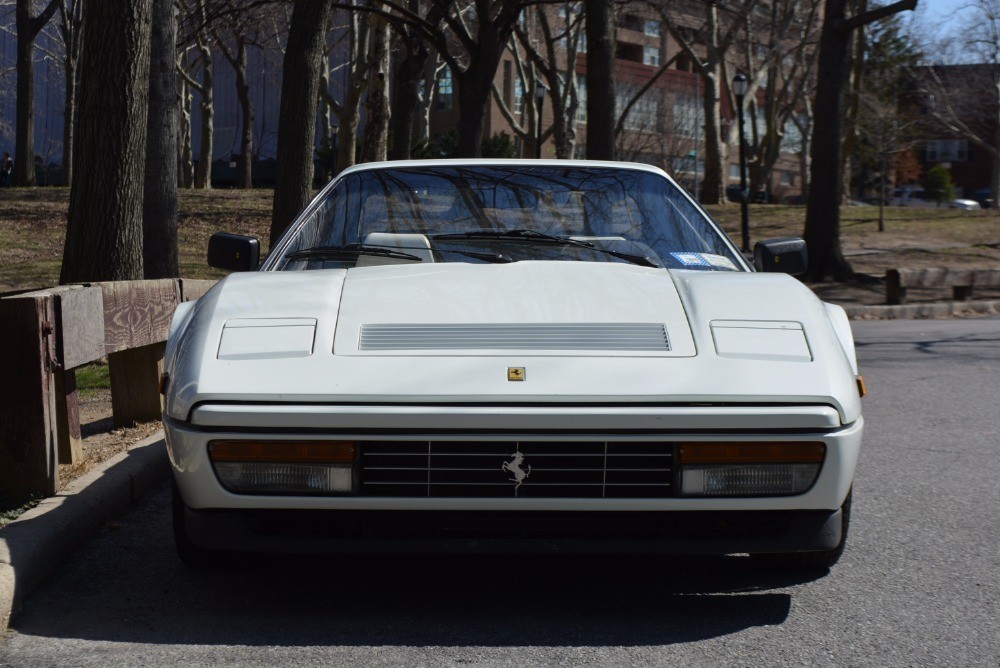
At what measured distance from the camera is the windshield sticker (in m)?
4.47

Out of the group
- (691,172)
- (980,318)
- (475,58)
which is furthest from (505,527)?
(691,172)

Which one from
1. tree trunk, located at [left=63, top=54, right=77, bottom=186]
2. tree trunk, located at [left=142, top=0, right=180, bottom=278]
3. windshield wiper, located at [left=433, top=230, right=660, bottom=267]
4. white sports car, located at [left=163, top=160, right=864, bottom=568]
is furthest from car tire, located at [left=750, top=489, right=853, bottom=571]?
tree trunk, located at [left=63, top=54, right=77, bottom=186]

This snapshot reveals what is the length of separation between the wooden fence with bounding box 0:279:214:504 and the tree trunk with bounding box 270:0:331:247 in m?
7.65

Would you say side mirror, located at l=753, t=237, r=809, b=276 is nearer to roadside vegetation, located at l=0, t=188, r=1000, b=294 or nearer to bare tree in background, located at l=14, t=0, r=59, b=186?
roadside vegetation, located at l=0, t=188, r=1000, b=294

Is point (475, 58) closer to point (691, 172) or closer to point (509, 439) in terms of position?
point (509, 439)

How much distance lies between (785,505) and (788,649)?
39cm

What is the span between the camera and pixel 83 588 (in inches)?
152

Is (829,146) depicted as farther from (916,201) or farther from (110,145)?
(916,201)

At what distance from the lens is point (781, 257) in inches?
191

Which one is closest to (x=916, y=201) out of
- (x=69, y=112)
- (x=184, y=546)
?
(x=69, y=112)

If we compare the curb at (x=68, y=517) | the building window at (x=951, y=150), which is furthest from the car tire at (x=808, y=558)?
the building window at (x=951, y=150)

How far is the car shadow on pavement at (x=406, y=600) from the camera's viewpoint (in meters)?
3.36

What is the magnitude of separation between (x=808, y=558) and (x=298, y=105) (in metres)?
10.6

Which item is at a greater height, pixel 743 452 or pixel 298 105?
pixel 298 105
